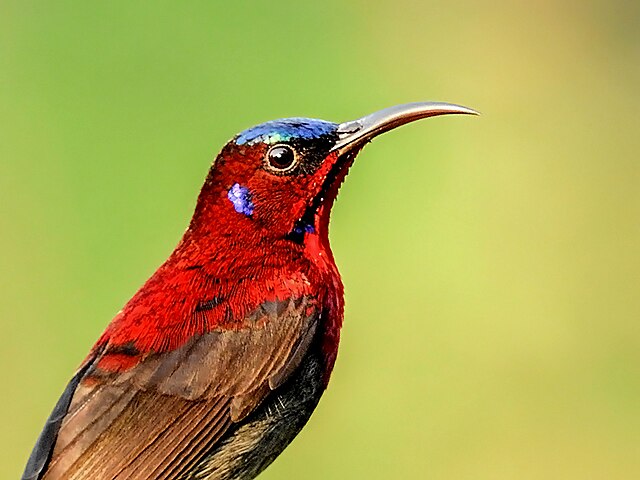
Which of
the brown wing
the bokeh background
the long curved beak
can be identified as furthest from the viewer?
the bokeh background

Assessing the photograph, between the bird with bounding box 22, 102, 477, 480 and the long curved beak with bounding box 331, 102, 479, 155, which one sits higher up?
the long curved beak with bounding box 331, 102, 479, 155

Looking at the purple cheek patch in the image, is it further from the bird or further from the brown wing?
the brown wing

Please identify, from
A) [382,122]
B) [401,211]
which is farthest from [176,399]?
[401,211]

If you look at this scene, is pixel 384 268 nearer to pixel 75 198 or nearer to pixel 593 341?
pixel 593 341

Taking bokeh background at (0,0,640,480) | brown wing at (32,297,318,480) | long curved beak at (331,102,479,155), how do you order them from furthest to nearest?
bokeh background at (0,0,640,480) → long curved beak at (331,102,479,155) → brown wing at (32,297,318,480)

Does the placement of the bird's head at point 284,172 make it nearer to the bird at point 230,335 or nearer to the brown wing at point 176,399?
the bird at point 230,335

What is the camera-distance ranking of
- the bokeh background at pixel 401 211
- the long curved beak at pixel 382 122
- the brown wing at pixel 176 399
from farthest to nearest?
1. the bokeh background at pixel 401 211
2. the long curved beak at pixel 382 122
3. the brown wing at pixel 176 399

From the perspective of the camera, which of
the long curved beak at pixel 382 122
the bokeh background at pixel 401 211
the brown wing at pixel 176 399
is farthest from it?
the bokeh background at pixel 401 211

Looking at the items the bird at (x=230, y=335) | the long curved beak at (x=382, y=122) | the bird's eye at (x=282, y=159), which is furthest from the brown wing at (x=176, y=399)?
the long curved beak at (x=382, y=122)

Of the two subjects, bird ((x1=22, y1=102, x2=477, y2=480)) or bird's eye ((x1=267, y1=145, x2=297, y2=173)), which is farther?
bird's eye ((x1=267, y1=145, x2=297, y2=173))

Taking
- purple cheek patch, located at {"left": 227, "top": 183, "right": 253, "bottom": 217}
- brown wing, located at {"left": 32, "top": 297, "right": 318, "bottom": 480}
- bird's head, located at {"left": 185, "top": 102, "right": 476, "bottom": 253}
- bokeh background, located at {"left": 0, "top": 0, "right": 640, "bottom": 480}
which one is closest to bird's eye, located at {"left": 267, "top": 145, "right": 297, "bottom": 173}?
bird's head, located at {"left": 185, "top": 102, "right": 476, "bottom": 253}
